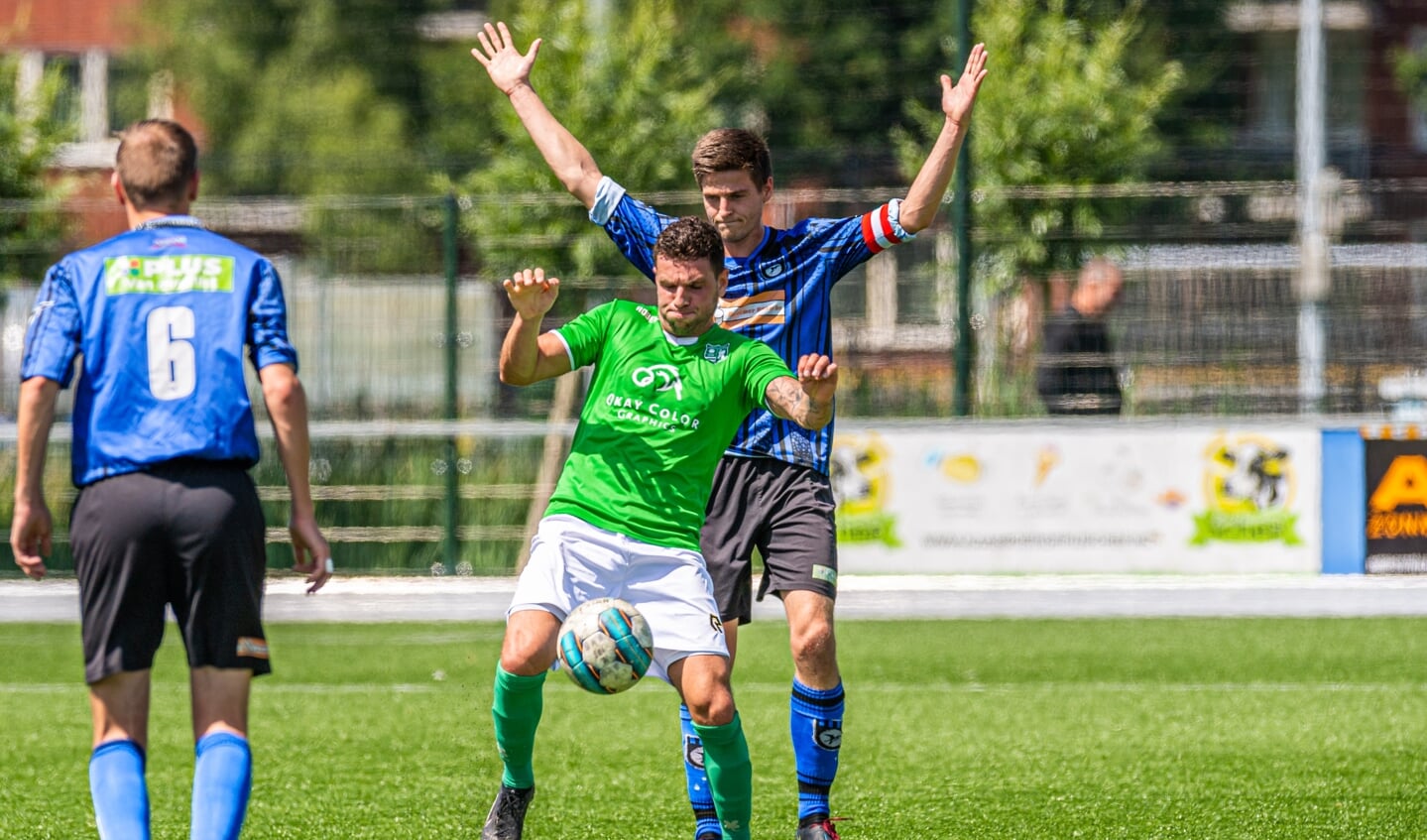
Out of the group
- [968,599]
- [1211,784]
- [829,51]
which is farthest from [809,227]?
[829,51]

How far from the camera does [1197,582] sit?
13.0 m

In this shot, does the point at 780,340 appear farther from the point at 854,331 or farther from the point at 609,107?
the point at 609,107

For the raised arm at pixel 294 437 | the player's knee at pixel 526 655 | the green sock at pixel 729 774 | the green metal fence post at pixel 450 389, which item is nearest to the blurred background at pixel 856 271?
the green metal fence post at pixel 450 389

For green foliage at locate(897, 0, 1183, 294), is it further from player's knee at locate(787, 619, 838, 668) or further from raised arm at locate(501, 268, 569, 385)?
raised arm at locate(501, 268, 569, 385)

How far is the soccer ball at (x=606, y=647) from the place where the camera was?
16.2 feet

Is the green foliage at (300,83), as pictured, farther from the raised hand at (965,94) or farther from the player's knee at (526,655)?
the player's knee at (526,655)

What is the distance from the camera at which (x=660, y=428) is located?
5223 mm

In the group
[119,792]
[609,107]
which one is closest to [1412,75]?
→ [609,107]

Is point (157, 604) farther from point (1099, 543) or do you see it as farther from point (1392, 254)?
point (1392, 254)

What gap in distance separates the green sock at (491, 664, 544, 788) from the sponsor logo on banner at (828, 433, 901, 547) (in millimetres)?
7837

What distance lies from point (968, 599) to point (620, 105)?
228 inches

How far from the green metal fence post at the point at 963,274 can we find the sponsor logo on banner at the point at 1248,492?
1765 millimetres

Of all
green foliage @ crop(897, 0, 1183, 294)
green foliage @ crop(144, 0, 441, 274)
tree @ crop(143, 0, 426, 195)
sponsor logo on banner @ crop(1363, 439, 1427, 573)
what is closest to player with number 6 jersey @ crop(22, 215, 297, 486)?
sponsor logo on banner @ crop(1363, 439, 1427, 573)

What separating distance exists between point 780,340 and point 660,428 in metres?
0.72
